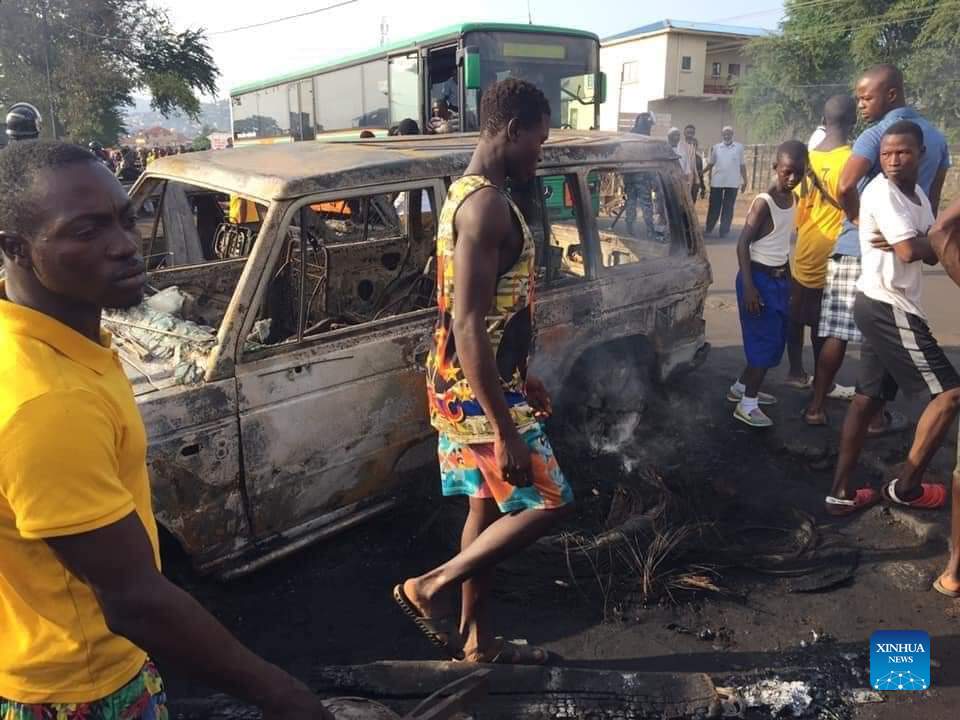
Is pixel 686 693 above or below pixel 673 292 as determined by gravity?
below

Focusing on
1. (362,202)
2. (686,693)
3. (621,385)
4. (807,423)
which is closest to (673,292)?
(621,385)

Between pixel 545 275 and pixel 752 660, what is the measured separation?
6.72ft

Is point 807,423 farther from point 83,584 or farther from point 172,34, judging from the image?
point 172,34

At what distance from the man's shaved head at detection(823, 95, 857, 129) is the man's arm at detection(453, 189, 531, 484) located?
3.74 metres

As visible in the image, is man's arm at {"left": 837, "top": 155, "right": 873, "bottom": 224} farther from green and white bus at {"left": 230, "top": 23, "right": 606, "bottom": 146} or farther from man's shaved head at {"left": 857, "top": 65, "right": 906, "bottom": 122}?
green and white bus at {"left": 230, "top": 23, "right": 606, "bottom": 146}

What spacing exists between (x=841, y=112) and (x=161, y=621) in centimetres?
527

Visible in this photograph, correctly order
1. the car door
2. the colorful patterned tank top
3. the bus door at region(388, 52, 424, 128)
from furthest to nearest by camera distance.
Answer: the bus door at region(388, 52, 424, 128), the car door, the colorful patterned tank top

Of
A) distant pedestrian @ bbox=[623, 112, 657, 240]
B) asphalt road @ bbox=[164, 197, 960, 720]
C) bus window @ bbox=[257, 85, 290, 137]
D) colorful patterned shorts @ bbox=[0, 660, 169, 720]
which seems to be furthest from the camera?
bus window @ bbox=[257, 85, 290, 137]

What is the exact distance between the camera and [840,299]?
4.61 m

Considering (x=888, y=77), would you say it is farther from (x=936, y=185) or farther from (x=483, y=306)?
(x=483, y=306)

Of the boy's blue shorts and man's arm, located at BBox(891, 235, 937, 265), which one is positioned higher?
man's arm, located at BBox(891, 235, 937, 265)

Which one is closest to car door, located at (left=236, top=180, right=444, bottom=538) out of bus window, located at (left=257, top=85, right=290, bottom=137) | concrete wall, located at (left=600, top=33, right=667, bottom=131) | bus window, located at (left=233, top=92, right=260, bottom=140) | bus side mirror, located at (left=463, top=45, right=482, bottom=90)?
bus side mirror, located at (left=463, top=45, right=482, bottom=90)

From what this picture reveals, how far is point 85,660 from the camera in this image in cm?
125

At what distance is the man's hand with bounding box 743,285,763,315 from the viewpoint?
15.7 ft
